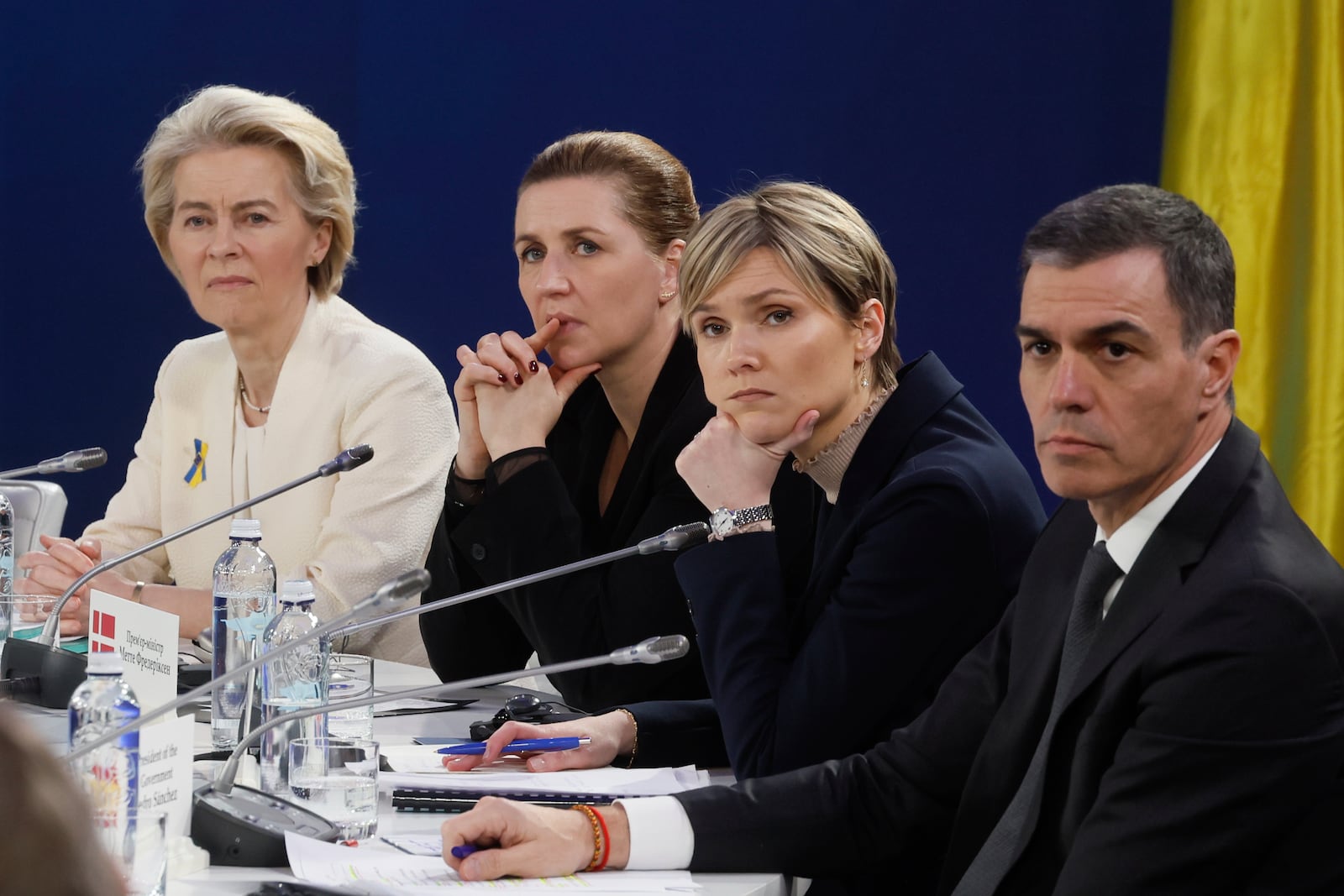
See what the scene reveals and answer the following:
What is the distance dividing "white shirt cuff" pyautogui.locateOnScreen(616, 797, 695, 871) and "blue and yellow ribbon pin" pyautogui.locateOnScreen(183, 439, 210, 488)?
1.91m

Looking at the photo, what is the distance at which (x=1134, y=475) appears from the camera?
1.46m

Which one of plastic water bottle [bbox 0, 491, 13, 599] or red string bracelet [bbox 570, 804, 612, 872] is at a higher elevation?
plastic water bottle [bbox 0, 491, 13, 599]

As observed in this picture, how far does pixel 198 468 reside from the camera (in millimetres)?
3205

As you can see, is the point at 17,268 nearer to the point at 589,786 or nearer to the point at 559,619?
the point at 559,619

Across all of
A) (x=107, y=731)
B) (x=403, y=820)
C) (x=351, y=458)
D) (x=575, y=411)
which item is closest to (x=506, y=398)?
(x=575, y=411)

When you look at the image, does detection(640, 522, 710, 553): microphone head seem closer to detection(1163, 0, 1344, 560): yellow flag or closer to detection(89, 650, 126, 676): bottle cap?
detection(89, 650, 126, 676): bottle cap

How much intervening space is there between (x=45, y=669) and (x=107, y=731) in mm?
926

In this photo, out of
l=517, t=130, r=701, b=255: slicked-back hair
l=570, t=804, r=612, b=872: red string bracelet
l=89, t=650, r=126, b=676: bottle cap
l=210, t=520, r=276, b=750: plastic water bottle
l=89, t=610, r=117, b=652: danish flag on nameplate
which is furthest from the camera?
l=517, t=130, r=701, b=255: slicked-back hair

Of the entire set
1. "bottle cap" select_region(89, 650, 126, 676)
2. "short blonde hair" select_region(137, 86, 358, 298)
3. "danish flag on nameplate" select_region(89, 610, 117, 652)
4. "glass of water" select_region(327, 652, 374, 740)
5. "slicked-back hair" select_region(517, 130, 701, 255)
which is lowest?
"glass of water" select_region(327, 652, 374, 740)

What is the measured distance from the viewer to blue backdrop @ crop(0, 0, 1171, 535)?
3.54 metres

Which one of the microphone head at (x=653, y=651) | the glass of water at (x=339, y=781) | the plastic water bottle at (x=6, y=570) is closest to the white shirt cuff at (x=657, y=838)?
the microphone head at (x=653, y=651)

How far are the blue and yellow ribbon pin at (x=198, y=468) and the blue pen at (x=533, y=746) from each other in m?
1.52

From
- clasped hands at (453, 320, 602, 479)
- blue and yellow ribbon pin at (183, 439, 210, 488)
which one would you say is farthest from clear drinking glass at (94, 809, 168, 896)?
blue and yellow ribbon pin at (183, 439, 210, 488)

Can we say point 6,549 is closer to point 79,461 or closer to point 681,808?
point 79,461
